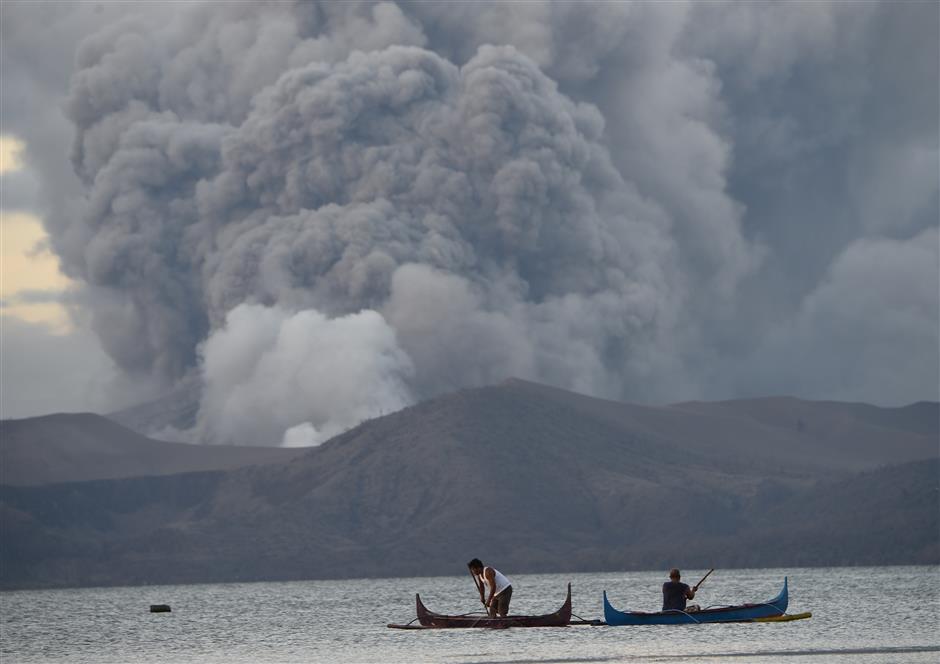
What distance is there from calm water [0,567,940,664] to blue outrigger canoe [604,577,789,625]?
139cm

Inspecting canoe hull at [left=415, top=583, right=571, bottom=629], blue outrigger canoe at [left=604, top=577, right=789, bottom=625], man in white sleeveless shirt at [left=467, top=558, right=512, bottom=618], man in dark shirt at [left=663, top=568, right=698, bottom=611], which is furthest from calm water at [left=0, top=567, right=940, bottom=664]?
man in white sleeveless shirt at [left=467, top=558, right=512, bottom=618]

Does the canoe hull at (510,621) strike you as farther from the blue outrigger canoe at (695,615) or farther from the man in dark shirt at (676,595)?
the man in dark shirt at (676,595)

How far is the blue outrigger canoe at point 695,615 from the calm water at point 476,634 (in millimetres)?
1388

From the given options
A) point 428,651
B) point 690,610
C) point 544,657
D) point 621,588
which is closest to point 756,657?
point 690,610

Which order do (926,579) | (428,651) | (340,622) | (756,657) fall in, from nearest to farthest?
1. (756,657)
2. (428,651)
3. (340,622)
4. (926,579)

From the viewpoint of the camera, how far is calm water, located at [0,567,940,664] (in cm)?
7812

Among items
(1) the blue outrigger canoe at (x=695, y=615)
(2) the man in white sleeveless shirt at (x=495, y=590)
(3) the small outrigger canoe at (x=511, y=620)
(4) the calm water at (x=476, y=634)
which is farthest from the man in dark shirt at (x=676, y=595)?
(2) the man in white sleeveless shirt at (x=495, y=590)

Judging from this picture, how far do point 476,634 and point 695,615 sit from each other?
27679mm

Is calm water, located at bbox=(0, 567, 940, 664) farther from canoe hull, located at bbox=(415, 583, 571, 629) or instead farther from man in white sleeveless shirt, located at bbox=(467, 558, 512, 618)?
man in white sleeveless shirt, located at bbox=(467, 558, 512, 618)

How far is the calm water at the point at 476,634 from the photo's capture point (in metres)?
78.1

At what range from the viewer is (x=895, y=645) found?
253 ft

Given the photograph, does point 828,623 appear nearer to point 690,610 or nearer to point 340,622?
point 690,610

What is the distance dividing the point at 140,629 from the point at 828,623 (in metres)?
51.5

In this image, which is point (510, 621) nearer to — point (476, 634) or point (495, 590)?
point (495, 590)
